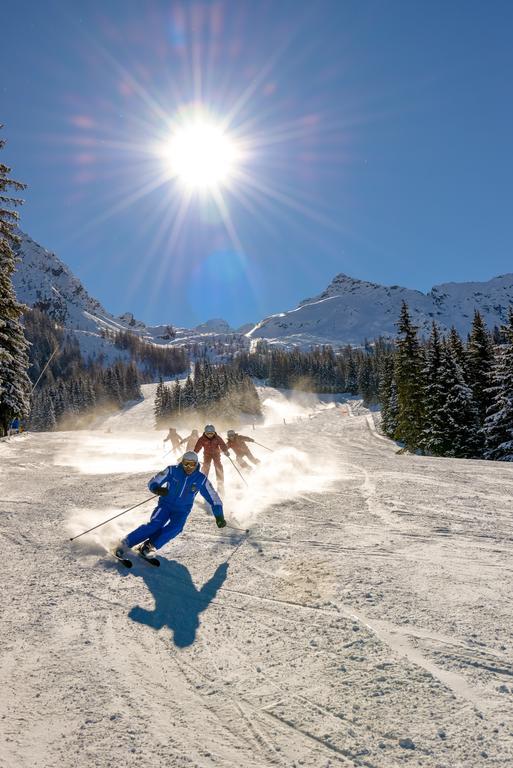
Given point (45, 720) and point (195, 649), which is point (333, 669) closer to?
point (195, 649)

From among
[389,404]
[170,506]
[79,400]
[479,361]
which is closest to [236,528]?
[170,506]

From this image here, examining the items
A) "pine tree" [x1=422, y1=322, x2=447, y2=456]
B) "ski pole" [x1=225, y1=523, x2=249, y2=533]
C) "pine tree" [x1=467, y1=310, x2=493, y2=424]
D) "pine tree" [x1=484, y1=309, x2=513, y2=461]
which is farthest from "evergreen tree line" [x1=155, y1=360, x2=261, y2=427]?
"ski pole" [x1=225, y1=523, x2=249, y2=533]

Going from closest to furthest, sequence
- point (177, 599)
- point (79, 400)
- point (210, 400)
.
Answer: point (177, 599), point (210, 400), point (79, 400)

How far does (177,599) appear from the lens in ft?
16.4

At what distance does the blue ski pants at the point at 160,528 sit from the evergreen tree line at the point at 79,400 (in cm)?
9840

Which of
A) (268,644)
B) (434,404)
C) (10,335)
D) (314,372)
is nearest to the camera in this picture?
(268,644)

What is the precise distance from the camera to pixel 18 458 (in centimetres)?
1711

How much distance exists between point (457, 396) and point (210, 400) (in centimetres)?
5709

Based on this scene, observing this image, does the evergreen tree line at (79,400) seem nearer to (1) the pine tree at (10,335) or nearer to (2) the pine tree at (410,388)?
(1) the pine tree at (10,335)

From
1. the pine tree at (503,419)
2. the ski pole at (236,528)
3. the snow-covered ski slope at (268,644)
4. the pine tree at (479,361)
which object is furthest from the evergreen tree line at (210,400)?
the snow-covered ski slope at (268,644)

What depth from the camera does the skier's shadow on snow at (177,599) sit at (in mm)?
4375

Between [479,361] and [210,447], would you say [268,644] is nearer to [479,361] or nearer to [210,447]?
[210,447]

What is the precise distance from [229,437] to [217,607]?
890cm

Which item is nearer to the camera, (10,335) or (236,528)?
(236,528)
